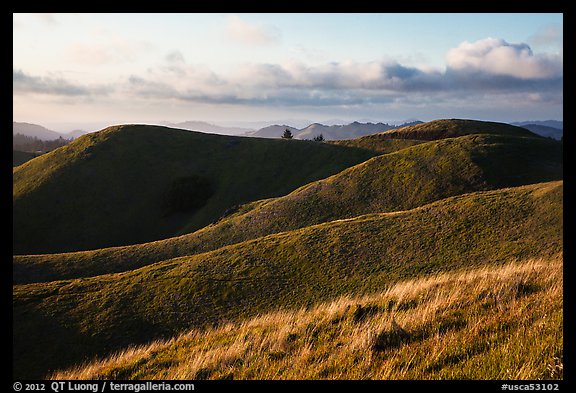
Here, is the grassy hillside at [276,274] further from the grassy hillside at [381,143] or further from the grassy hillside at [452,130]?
the grassy hillside at [452,130]

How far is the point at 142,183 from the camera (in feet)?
255

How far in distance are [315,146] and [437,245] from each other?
211 ft

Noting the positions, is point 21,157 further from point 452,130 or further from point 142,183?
point 452,130

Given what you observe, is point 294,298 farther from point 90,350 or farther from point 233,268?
point 90,350

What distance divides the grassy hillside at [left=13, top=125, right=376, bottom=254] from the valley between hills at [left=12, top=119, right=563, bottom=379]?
437 mm

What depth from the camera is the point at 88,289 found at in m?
26.8

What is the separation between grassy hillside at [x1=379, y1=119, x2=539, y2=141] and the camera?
8244 cm

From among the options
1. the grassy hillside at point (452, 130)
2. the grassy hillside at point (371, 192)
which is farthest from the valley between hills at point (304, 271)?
the grassy hillside at point (452, 130)

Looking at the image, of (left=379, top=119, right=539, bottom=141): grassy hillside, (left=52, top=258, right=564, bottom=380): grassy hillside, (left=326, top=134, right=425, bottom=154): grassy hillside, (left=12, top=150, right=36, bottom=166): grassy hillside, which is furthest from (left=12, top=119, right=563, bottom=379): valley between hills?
(left=12, top=150, right=36, bottom=166): grassy hillside

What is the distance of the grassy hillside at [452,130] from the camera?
270 ft

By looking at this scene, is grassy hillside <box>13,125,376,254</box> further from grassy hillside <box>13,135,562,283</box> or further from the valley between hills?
grassy hillside <box>13,135,562,283</box>
